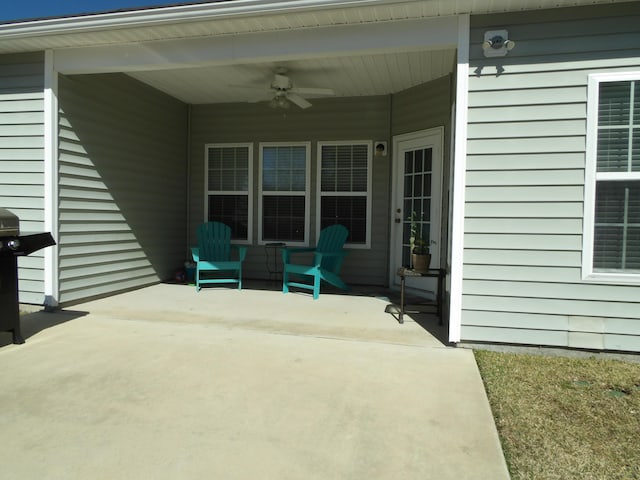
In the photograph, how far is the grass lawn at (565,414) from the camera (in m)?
1.79

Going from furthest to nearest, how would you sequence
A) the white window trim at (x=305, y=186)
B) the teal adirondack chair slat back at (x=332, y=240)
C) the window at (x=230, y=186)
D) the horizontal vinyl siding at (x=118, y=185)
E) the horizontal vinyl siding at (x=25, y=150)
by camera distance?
the window at (x=230, y=186)
the white window trim at (x=305, y=186)
the teal adirondack chair slat back at (x=332, y=240)
the horizontal vinyl siding at (x=118, y=185)
the horizontal vinyl siding at (x=25, y=150)

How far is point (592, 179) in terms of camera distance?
120 inches

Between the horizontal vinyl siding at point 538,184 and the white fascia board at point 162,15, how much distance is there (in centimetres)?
102

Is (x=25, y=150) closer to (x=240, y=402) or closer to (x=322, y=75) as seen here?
(x=322, y=75)

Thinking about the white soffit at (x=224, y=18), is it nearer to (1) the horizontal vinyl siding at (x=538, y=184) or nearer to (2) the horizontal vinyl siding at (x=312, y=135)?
(1) the horizontal vinyl siding at (x=538, y=184)

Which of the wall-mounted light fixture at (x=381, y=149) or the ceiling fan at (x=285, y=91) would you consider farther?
the wall-mounted light fixture at (x=381, y=149)

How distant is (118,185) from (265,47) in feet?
8.13

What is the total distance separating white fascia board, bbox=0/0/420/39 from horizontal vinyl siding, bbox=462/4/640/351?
1.02 meters

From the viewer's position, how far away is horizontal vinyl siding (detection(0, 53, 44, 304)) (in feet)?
13.6

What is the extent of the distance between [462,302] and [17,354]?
312 centimetres

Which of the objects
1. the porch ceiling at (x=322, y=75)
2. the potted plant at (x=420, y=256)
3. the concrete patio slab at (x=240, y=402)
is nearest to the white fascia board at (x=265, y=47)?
the porch ceiling at (x=322, y=75)

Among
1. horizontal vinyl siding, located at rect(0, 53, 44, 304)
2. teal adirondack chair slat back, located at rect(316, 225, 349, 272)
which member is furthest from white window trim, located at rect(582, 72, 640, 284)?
horizontal vinyl siding, located at rect(0, 53, 44, 304)

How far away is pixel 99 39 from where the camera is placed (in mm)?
3848

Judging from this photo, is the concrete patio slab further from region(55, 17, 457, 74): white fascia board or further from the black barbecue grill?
region(55, 17, 457, 74): white fascia board
